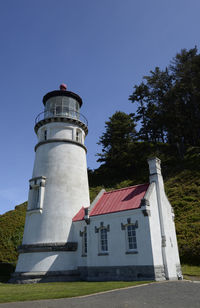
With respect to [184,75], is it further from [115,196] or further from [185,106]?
[115,196]

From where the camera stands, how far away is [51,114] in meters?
23.9

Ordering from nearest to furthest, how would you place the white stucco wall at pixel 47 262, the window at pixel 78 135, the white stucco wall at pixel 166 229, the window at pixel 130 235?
the white stucco wall at pixel 166 229, the window at pixel 130 235, the white stucco wall at pixel 47 262, the window at pixel 78 135

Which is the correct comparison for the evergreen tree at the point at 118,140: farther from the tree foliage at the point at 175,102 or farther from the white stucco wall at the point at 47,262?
the white stucco wall at the point at 47,262

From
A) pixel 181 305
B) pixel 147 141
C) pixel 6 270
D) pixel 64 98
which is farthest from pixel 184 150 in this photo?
pixel 181 305

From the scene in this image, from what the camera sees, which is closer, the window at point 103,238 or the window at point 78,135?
the window at point 103,238

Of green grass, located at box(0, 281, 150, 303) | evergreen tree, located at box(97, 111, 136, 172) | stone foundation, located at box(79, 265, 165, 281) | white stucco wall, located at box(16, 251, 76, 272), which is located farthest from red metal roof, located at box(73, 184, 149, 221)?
evergreen tree, located at box(97, 111, 136, 172)

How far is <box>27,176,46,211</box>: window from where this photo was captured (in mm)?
20456

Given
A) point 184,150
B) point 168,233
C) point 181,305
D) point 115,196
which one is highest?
point 184,150

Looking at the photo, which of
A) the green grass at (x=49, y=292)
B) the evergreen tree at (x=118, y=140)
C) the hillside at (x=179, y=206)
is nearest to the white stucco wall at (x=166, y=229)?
the green grass at (x=49, y=292)

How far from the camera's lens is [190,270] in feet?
62.4

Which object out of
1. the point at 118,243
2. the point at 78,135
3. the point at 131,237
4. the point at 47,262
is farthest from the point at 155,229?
the point at 78,135

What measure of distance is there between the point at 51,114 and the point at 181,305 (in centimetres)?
1974

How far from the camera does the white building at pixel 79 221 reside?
1600 cm

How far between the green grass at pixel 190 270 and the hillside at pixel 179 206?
2.38ft
